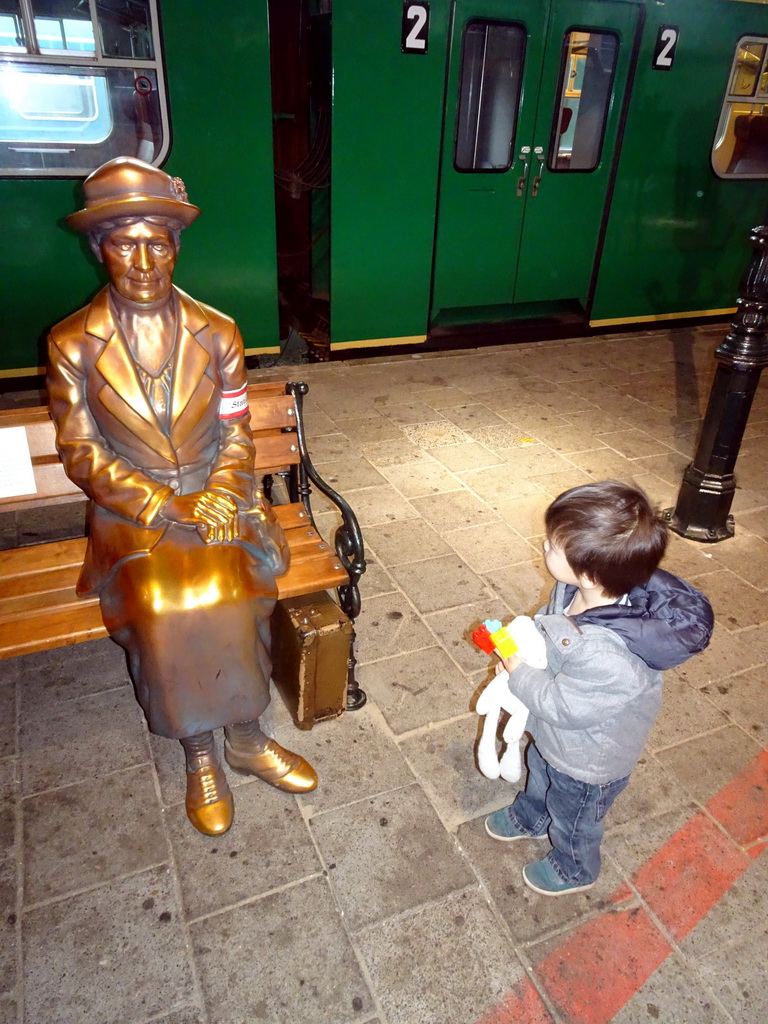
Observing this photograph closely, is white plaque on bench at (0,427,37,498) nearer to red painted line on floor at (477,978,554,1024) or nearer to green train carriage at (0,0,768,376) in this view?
red painted line on floor at (477,978,554,1024)

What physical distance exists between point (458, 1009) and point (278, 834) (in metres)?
0.76

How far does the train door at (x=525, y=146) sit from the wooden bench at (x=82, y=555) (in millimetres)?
4325

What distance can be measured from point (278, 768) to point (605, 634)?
1319 mm

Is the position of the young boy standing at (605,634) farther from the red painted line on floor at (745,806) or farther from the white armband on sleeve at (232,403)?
the white armband on sleeve at (232,403)

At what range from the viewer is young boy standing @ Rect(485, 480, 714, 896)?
65.9 inches

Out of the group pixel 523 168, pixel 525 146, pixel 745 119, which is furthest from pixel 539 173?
pixel 745 119

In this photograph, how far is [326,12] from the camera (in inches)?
218

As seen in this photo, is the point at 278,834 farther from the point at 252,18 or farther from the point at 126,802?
the point at 252,18

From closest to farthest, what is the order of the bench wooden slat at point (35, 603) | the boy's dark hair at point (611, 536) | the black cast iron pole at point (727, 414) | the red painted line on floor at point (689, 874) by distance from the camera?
the boy's dark hair at point (611, 536) → the red painted line on floor at point (689, 874) → the bench wooden slat at point (35, 603) → the black cast iron pole at point (727, 414)

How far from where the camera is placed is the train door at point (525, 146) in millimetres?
6219

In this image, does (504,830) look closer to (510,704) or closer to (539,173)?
(510,704)

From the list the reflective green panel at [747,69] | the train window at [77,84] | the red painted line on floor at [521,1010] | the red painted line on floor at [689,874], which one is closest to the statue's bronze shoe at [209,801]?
the red painted line on floor at [521,1010]

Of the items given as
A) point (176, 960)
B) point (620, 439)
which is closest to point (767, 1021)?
point (176, 960)

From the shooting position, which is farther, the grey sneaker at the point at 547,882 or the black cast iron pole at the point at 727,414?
the black cast iron pole at the point at 727,414
